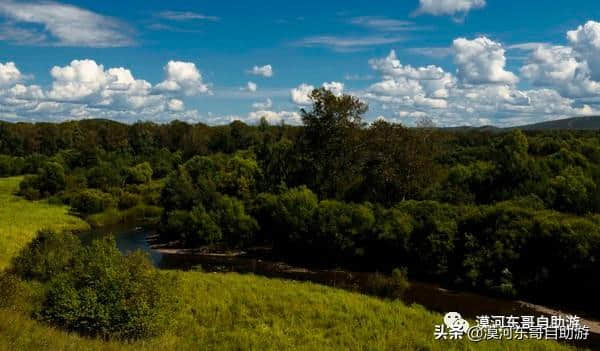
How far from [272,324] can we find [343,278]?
20.5 metres

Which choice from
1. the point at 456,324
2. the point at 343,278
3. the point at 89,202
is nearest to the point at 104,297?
the point at 456,324

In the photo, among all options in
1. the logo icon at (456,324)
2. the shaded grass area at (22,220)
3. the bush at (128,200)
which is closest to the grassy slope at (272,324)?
the logo icon at (456,324)

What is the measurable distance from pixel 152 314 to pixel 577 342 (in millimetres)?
23038

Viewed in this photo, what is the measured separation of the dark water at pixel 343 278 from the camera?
3344 cm

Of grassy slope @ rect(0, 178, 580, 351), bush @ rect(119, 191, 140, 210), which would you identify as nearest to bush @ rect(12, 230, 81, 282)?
grassy slope @ rect(0, 178, 580, 351)

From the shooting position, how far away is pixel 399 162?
2186 inches

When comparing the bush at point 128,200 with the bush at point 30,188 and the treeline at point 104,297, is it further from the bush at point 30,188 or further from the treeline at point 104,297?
the treeline at point 104,297

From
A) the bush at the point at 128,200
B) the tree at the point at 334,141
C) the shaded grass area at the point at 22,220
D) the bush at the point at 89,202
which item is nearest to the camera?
the shaded grass area at the point at 22,220

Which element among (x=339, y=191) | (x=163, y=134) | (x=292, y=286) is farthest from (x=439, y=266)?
(x=163, y=134)

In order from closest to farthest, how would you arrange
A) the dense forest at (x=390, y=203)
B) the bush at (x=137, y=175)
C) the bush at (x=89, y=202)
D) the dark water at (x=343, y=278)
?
the dark water at (x=343, y=278)
the dense forest at (x=390, y=203)
the bush at (x=89, y=202)
the bush at (x=137, y=175)

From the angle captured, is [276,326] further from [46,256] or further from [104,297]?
[46,256]

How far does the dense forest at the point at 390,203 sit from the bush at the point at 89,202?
21cm

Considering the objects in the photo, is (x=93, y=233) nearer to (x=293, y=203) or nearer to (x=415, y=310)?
(x=293, y=203)

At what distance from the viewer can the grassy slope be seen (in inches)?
664
